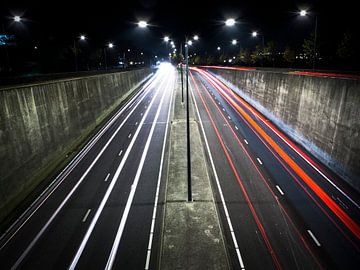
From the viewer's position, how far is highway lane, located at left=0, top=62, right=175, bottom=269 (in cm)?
1352

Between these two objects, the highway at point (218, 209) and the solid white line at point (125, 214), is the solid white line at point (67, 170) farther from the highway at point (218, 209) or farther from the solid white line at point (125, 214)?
the solid white line at point (125, 214)

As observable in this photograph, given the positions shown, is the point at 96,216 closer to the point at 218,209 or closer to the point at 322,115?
the point at 218,209

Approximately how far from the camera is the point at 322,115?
24219 mm

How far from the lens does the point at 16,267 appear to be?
42.8 feet

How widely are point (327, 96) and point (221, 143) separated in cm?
1125

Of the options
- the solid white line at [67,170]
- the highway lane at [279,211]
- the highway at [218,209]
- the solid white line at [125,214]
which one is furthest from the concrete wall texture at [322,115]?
the solid white line at [67,170]

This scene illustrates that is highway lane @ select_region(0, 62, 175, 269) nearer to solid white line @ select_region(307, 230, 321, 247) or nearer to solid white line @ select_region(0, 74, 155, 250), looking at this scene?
solid white line @ select_region(0, 74, 155, 250)

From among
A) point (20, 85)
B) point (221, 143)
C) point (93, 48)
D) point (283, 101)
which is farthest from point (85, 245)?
point (93, 48)

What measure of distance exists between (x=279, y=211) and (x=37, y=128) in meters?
19.5

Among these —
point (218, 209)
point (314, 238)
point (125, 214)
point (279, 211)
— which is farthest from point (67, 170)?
point (314, 238)

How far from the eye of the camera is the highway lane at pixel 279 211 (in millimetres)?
13305

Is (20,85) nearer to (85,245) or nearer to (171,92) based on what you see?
(85,245)

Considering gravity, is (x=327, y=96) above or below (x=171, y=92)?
above

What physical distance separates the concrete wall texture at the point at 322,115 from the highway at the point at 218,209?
4.10ft
